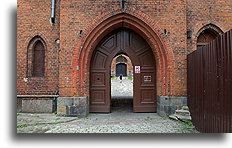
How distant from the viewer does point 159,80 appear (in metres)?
5.93

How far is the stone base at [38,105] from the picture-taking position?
615 cm

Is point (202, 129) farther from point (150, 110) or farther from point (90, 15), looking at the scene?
point (90, 15)

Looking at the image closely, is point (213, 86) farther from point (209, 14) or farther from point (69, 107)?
point (69, 107)

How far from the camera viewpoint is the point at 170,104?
564 cm

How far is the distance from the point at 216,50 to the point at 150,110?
368cm

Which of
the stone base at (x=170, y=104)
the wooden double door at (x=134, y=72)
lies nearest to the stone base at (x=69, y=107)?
the wooden double door at (x=134, y=72)

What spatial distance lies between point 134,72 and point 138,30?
174 centimetres

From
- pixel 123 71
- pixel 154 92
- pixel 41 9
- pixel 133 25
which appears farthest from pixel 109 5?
pixel 123 71

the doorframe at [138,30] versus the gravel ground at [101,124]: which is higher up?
the doorframe at [138,30]

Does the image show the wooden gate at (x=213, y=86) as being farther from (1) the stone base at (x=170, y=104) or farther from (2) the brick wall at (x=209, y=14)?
(2) the brick wall at (x=209, y=14)

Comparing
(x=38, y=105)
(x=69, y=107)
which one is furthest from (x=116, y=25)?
(x=38, y=105)

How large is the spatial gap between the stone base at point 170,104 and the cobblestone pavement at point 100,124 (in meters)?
0.32

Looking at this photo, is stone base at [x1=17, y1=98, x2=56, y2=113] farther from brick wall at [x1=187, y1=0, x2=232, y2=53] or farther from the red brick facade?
brick wall at [x1=187, y1=0, x2=232, y2=53]

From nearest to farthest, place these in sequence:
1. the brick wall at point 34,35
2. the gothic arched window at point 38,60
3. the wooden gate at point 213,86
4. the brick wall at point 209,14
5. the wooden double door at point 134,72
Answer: the wooden gate at point 213,86
the brick wall at point 209,14
the brick wall at point 34,35
the wooden double door at point 134,72
the gothic arched window at point 38,60
